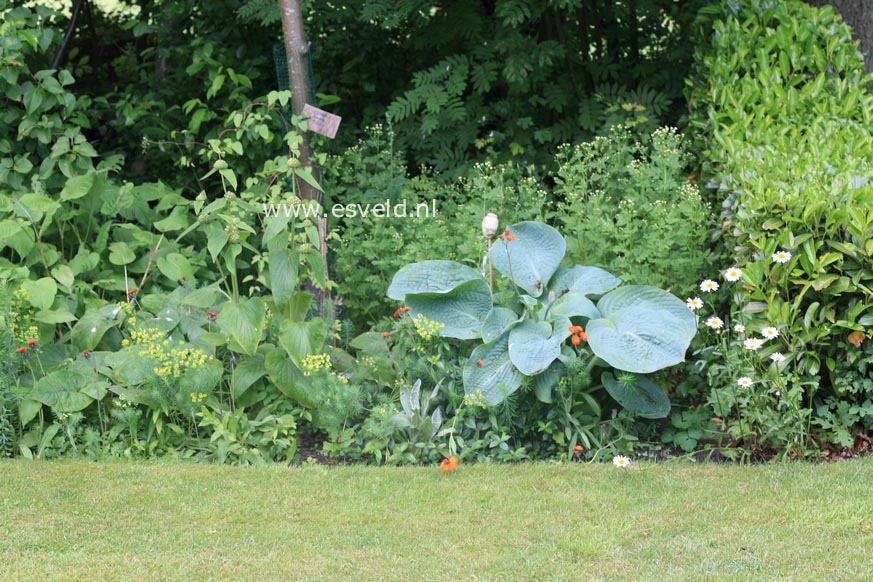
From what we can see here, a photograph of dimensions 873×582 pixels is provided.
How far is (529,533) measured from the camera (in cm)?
360

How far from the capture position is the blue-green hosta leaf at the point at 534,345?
436 cm

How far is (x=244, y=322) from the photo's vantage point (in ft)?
15.0

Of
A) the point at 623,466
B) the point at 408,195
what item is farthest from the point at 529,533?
the point at 408,195

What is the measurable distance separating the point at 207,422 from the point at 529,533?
5.38 ft

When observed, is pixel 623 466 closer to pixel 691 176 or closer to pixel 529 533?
pixel 529 533

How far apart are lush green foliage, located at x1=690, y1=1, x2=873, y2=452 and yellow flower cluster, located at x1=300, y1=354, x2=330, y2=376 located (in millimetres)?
1814

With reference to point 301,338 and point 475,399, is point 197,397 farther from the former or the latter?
point 475,399

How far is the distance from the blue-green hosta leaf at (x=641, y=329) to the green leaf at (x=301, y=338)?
1250 millimetres

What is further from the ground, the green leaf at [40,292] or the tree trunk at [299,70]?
the tree trunk at [299,70]

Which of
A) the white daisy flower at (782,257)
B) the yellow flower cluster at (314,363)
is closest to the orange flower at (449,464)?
the yellow flower cluster at (314,363)

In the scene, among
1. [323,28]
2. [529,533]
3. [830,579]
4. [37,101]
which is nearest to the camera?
[830,579]

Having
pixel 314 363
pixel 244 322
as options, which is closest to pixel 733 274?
pixel 314 363

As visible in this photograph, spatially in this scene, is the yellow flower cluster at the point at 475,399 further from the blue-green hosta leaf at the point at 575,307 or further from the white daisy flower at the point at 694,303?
the white daisy flower at the point at 694,303

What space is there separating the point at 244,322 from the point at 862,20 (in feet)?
15.8
